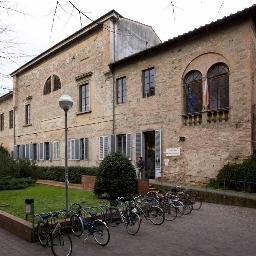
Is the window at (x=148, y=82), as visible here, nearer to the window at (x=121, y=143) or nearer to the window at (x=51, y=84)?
the window at (x=121, y=143)

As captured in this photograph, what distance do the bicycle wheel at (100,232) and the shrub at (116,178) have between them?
17.6 feet

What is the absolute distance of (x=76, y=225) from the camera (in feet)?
29.7

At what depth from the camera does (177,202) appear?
456 inches

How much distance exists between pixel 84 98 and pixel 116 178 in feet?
39.9

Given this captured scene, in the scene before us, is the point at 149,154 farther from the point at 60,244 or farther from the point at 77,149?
→ the point at 60,244

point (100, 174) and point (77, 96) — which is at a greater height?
point (77, 96)

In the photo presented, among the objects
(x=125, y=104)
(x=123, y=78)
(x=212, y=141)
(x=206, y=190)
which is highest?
(x=123, y=78)

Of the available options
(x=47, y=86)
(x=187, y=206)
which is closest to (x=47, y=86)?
(x=47, y=86)

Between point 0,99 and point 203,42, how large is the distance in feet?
97.6

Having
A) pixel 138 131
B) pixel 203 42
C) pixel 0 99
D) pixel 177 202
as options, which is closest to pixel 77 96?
pixel 138 131

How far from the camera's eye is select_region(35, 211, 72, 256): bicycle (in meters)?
7.64

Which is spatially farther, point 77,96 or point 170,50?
point 77,96

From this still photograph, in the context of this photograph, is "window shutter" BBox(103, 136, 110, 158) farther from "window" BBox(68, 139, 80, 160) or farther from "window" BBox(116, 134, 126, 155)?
"window" BBox(68, 139, 80, 160)

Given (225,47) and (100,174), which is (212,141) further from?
(100,174)
